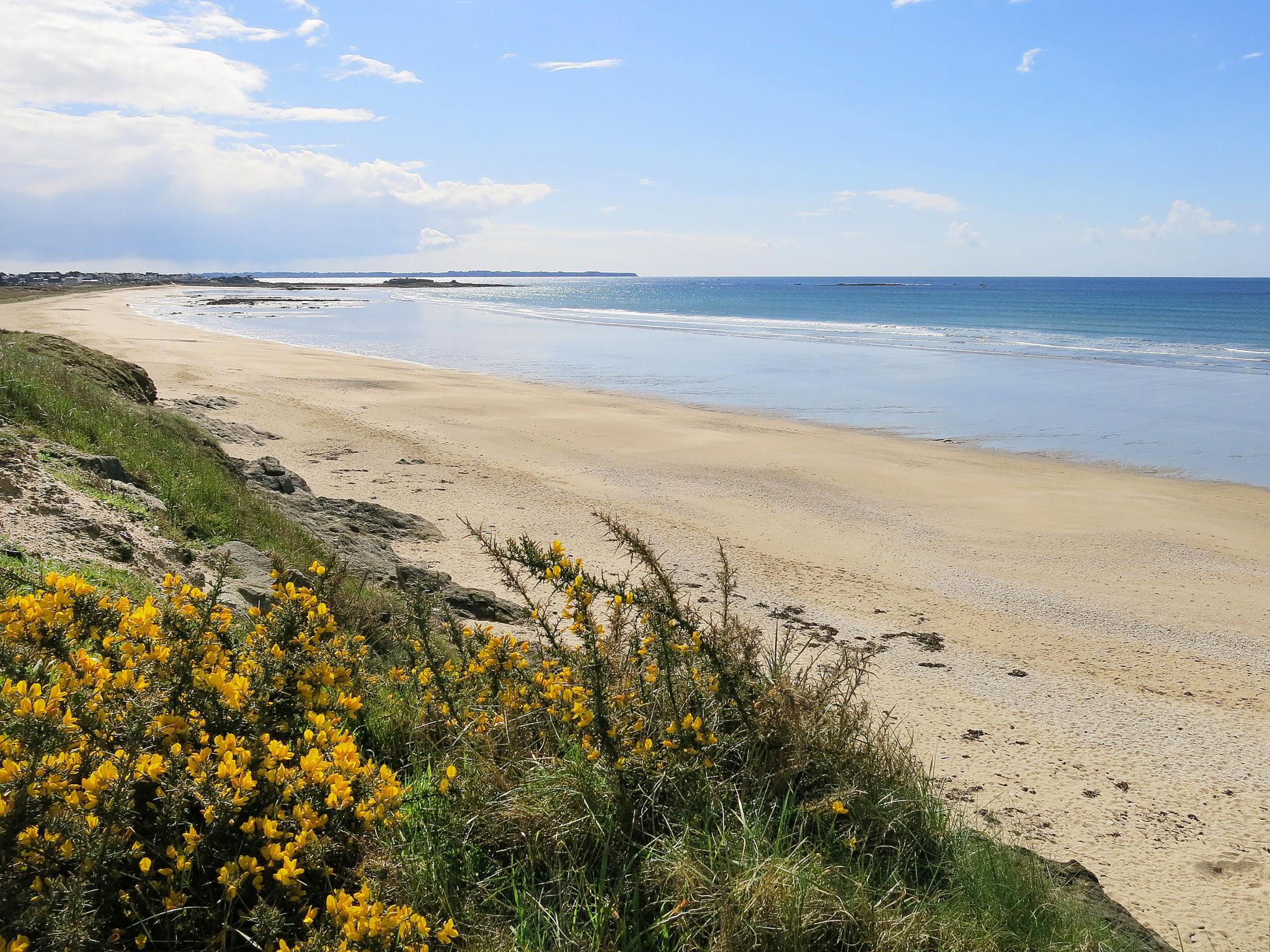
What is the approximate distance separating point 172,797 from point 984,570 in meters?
9.86

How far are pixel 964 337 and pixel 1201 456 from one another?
33292 mm

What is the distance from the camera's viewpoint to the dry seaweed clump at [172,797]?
2236 millimetres

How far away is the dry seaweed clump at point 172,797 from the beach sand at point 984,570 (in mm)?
4200

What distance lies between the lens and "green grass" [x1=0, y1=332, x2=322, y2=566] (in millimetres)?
7168

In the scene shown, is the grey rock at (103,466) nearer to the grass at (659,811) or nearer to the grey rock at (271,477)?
the grass at (659,811)

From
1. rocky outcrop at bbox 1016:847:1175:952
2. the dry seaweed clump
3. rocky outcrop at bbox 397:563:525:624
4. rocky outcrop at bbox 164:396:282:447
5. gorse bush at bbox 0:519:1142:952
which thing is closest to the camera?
the dry seaweed clump

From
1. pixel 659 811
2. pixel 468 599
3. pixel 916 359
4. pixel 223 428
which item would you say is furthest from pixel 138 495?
pixel 916 359

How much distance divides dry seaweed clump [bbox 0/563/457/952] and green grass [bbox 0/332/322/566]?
3.74 metres

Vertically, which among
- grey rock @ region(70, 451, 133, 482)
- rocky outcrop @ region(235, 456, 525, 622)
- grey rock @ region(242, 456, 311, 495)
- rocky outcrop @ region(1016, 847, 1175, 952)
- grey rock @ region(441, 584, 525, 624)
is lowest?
rocky outcrop @ region(1016, 847, 1175, 952)

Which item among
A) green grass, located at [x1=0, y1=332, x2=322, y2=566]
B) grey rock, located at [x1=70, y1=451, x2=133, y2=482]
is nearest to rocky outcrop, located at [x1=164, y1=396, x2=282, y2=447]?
green grass, located at [x1=0, y1=332, x2=322, y2=566]

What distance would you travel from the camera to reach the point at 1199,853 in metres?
5.21

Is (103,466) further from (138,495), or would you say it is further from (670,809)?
(670,809)

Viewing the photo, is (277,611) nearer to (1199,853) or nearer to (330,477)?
(1199,853)

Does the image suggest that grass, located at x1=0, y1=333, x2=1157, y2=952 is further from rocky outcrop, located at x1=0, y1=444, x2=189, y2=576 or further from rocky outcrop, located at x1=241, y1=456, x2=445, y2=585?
rocky outcrop, located at x1=241, y1=456, x2=445, y2=585
